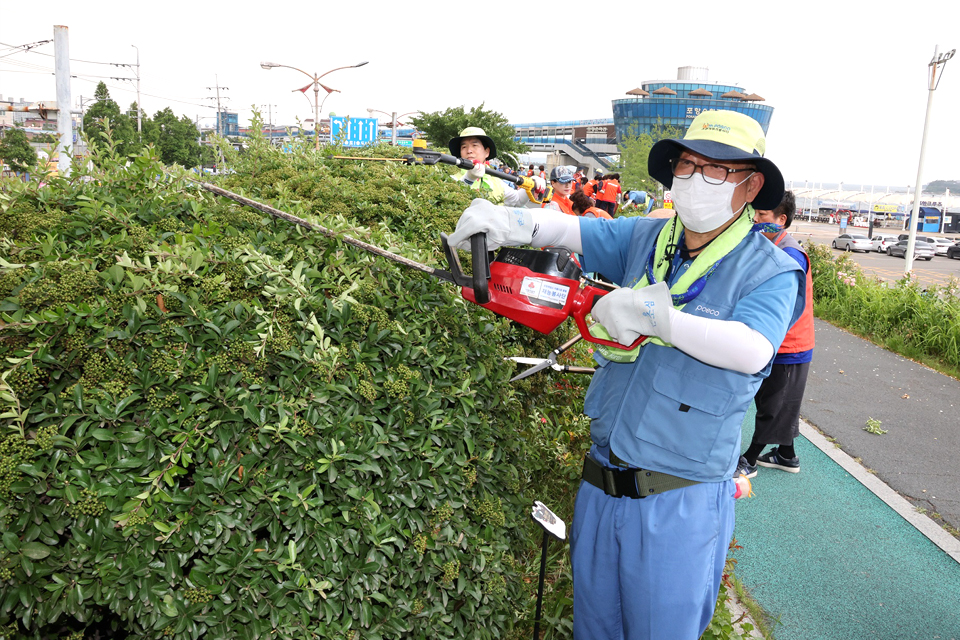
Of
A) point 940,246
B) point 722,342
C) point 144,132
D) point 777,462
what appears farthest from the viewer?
point 144,132

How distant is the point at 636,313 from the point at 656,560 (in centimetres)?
86

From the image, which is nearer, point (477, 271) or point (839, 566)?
point (477, 271)

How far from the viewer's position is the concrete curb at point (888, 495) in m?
4.30

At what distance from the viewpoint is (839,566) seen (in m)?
4.00

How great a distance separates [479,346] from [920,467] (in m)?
5.07

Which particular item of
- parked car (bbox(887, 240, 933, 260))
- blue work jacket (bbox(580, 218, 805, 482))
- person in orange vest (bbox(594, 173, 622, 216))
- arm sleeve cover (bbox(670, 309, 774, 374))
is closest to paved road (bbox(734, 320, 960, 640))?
blue work jacket (bbox(580, 218, 805, 482))

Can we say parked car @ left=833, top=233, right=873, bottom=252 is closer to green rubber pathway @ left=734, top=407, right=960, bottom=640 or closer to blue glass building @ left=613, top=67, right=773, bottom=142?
green rubber pathway @ left=734, top=407, right=960, bottom=640

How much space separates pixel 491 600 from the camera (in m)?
2.14

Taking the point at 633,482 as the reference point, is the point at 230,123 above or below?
above

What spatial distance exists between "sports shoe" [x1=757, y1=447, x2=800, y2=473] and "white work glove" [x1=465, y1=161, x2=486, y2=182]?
10.9 feet

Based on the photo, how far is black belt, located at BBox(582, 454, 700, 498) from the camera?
2172mm

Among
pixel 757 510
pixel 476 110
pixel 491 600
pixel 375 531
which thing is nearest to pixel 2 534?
pixel 375 531

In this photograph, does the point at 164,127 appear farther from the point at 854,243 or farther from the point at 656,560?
the point at 656,560

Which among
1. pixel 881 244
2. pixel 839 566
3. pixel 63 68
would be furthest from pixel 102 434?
pixel 881 244
